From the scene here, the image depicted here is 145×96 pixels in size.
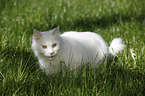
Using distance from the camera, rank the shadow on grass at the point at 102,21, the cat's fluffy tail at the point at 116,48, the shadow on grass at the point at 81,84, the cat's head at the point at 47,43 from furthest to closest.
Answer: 1. the shadow on grass at the point at 102,21
2. the cat's fluffy tail at the point at 116,48
3. the cat's head at the point at 47,43
4. the shadow on grass at the point at 81,84

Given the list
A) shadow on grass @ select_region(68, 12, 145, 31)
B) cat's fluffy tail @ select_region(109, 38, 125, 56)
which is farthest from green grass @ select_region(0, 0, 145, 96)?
cat's fluffy tail @ select_region(109, 38, 125, 56)

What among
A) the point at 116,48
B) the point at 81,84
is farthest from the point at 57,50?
the point at 116,48

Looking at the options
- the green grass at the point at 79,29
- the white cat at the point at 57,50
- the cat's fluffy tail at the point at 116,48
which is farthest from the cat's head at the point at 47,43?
the cat's fluffy tail at the point at 116,48

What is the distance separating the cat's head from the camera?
2529mm

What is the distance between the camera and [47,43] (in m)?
2.54

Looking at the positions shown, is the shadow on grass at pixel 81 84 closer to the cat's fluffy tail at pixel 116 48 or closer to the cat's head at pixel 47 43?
the cat's head at pixel 47 43

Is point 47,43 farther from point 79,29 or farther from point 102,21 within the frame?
point 102,21

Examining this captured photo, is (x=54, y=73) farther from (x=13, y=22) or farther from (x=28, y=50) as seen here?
(x=13, y=22)

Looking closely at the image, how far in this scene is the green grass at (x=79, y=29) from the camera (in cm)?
221

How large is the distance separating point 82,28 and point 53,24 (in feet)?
2.53

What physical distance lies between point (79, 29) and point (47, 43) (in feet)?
7.82

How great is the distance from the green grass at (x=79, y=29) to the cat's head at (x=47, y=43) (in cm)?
19

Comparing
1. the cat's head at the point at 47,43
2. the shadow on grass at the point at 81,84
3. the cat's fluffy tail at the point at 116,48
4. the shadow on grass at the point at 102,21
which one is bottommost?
the shadow on grass at the point at 81,84

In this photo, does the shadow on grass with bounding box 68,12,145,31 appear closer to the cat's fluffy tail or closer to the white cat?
the cat's fluffy tail
